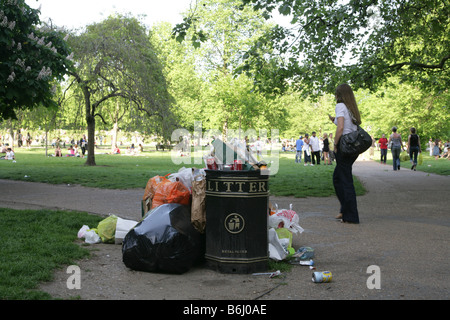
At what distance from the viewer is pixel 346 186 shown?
7.57 metres

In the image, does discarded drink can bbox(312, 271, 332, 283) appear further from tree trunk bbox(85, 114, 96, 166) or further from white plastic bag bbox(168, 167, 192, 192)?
tree trunk bbox(85, 114, 96, 166)

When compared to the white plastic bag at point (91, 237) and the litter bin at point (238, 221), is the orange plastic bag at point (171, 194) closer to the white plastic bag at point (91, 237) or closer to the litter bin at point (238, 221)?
the litter bin at point (238, 221)

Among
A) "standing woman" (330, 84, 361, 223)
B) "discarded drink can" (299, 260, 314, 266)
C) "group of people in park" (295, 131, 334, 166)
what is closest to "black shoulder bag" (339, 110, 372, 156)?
"standing woman" (330, 84, 361, 223)

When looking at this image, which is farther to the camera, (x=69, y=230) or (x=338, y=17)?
(x=338, y=17)

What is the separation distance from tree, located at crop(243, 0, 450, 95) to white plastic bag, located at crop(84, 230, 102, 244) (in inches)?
312

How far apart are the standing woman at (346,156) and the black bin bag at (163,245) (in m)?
3.38

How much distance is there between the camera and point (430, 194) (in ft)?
39.5

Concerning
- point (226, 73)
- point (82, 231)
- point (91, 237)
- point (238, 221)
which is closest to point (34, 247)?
point (91, 237)

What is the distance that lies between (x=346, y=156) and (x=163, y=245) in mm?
3878

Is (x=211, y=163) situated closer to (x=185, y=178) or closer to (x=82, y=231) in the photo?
(x=185, y=178)

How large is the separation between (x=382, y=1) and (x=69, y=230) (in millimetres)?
12527

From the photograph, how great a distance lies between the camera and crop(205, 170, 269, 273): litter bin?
4.85m
